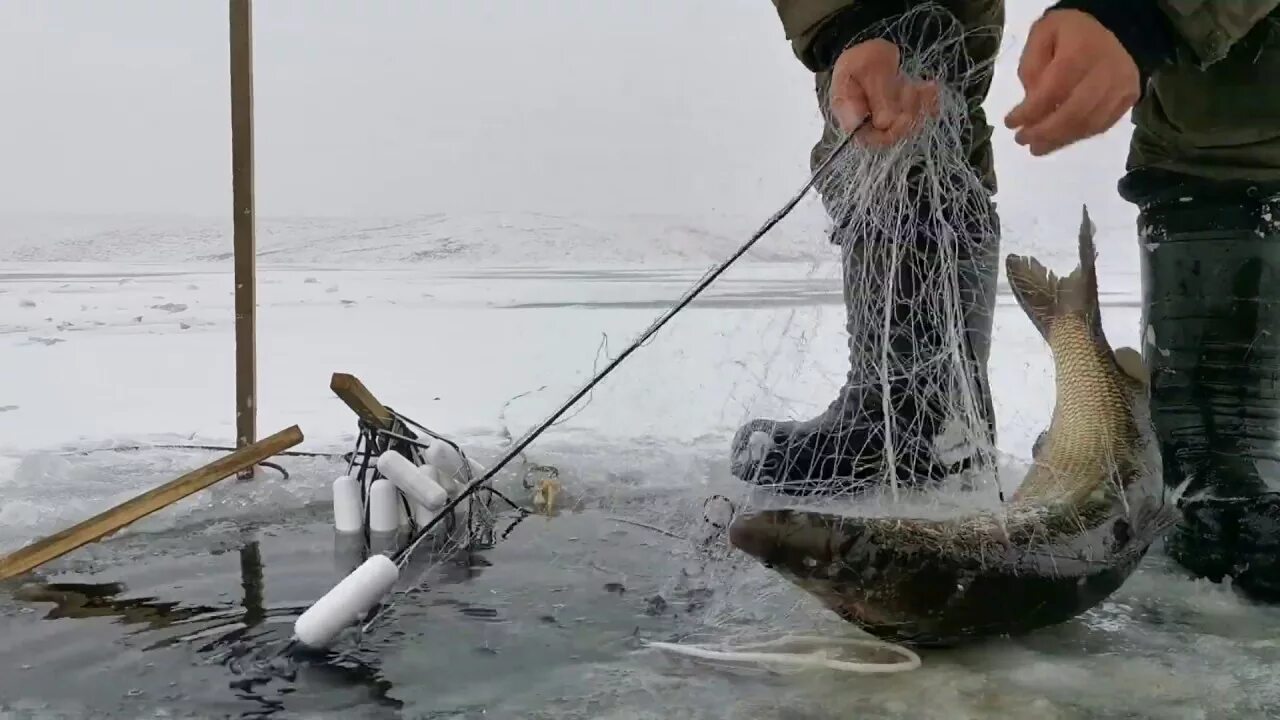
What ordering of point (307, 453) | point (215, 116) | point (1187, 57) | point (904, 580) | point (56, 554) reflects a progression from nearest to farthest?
point (904, 580) → point (1187, 57) → point (56, 554) → point (307, 453) → point (215, 116)

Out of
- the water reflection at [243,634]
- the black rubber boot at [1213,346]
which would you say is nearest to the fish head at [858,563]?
the water reflection at [243,634]

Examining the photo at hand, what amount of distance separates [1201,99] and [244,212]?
1.96m

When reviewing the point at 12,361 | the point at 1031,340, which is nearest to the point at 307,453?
the point at 1031,340

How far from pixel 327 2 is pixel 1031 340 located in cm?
598

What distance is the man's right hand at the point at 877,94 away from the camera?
1.33m

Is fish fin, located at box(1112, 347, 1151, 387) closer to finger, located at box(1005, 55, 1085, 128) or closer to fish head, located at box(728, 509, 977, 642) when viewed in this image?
finger, located at box(1005, 55, 1085, 128)

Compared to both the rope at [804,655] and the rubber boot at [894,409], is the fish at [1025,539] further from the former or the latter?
the rubber boot at [894,409]

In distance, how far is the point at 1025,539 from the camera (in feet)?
3.74

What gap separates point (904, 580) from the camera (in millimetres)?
1062

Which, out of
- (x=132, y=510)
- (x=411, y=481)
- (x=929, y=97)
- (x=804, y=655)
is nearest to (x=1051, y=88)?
(x=929, y=97)

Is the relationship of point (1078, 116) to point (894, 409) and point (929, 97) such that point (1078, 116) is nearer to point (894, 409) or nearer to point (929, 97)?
point (929, 97)

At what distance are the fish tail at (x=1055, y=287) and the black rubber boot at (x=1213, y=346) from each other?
271 mm

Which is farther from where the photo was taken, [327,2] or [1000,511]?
[327,2]

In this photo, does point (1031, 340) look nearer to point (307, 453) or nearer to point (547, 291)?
point (307, 453)
